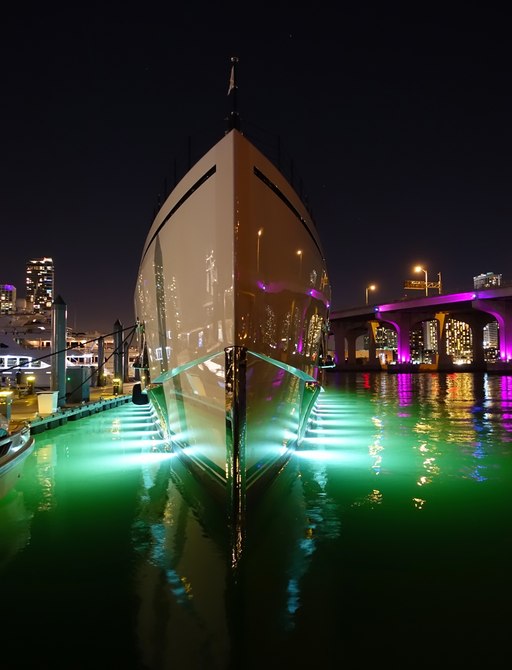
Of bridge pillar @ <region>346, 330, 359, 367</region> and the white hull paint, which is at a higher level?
bridge pillar @ <region>346, 330, 359, 367</region>

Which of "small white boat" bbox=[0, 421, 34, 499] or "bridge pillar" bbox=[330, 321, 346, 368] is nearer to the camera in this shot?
"small white boat" bbox=[0, 421, 34, 499]

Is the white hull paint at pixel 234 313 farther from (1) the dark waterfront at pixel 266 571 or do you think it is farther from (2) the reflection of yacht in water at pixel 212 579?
(1) the dark waterfront at pixel 266 571

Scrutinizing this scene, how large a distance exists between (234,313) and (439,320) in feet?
227

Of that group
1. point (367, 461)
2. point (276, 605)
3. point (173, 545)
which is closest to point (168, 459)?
point (367, 461)

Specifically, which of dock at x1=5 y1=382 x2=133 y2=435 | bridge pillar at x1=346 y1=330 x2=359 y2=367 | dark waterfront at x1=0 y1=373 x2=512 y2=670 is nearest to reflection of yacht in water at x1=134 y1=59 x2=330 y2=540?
dark waterfront at x1=0 y1=373 x2=512 y2=670

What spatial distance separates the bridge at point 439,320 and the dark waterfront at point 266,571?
48.9 m

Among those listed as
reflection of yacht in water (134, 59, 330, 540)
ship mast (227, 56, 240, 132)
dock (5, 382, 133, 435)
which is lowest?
dock (5, 382, 133, 435)

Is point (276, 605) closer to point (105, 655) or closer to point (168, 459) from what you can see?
point (105, 655)

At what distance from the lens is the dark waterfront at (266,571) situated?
3.25m

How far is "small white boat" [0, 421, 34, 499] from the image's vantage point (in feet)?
20.6

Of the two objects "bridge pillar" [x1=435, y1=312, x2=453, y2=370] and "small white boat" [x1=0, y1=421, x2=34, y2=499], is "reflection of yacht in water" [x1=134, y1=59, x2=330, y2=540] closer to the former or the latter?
"small white boat" [x1=0, y1=421, x2=34, y2=499]

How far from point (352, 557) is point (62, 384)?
14.1m

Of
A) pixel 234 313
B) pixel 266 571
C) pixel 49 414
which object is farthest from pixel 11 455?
pixel 49 414

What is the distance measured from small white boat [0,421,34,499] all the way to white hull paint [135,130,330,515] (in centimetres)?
242
